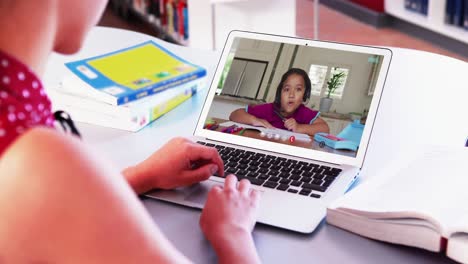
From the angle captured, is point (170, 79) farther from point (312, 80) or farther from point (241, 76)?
→ point (312, 80)

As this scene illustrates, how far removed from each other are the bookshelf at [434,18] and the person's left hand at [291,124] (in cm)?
308

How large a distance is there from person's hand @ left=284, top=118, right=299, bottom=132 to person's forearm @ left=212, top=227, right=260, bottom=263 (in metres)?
0.34

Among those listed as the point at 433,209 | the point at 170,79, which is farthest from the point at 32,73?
the point at 170,79

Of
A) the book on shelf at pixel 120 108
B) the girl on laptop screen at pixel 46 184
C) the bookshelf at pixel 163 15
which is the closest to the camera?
the girl on laptop screen at pixel 46 184

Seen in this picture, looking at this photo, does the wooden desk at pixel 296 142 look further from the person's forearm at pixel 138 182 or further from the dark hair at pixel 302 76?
the person's forearm at pixel 138 182

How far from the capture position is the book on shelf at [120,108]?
1424mm

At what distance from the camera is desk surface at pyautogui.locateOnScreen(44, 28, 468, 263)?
0.98 meters

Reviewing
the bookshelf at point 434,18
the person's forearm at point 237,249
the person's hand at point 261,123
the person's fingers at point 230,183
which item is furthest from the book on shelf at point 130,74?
the bookshelf at point 434,18

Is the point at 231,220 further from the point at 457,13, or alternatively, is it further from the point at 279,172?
the point at 457,13

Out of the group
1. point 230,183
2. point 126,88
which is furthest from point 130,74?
point 230,183

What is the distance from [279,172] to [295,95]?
17 centimetres

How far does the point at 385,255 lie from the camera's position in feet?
3.18

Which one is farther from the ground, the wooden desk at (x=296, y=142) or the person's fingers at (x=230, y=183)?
the wooden desk at (x=296, y=142)

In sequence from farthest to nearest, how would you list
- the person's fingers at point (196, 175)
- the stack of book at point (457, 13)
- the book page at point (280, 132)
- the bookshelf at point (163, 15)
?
1. the bookshelf at point (163, 15)
2. the stack of book at point (457, 13)
3. the book page at point (280, 132)
4. the person's fingers at point (196, 175)
